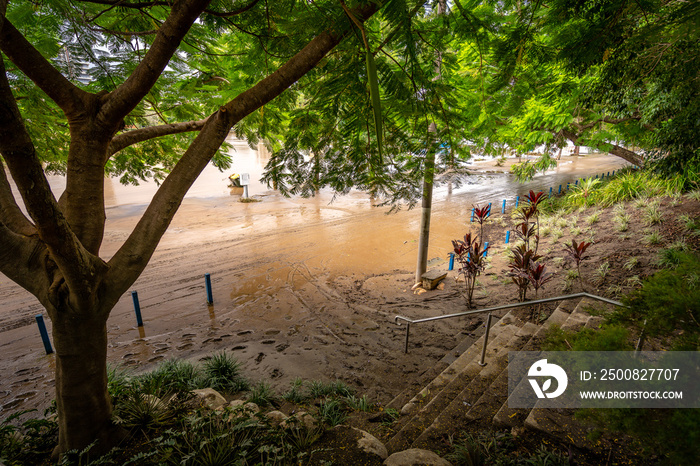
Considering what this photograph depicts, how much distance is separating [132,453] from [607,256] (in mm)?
9401

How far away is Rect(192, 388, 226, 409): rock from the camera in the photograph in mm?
3400

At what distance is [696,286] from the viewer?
1835 millimetres

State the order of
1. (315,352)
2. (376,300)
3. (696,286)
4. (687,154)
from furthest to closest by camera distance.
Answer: (376,300)
(315,352)
(687,154)
(696,286)

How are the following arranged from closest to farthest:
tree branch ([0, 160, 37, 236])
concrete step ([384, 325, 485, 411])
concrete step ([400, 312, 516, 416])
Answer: tree branch ([0, 160, 37, 236])
concrete step ([400, 312, 516, 416])
concrete step ([384, 325, 485, 411])

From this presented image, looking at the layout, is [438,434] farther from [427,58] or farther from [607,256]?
[607,256]

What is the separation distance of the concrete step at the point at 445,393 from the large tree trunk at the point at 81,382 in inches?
102

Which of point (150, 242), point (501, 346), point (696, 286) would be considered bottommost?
point (501, 346)

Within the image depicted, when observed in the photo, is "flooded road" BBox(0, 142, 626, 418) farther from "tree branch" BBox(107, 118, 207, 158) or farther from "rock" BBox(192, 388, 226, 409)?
"tree branch" BBox(107, 118, 207, 158)

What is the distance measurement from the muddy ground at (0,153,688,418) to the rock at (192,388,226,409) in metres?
1.14

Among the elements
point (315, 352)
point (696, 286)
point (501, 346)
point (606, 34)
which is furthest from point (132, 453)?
point (606, 34)

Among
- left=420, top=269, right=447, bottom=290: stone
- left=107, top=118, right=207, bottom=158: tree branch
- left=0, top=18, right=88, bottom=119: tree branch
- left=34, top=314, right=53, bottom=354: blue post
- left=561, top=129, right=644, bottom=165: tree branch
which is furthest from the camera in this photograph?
left=561, top=129, right=644, bottom=165: tree branch

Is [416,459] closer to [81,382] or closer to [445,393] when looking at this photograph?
[445,393]

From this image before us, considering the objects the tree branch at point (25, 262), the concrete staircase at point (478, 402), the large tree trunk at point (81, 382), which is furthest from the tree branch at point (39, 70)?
the concrete staircase at point (478, 402)

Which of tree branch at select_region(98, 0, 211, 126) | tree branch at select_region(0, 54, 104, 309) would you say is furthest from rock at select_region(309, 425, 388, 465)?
tree branch at select_region(98, 0, 211, 126)
